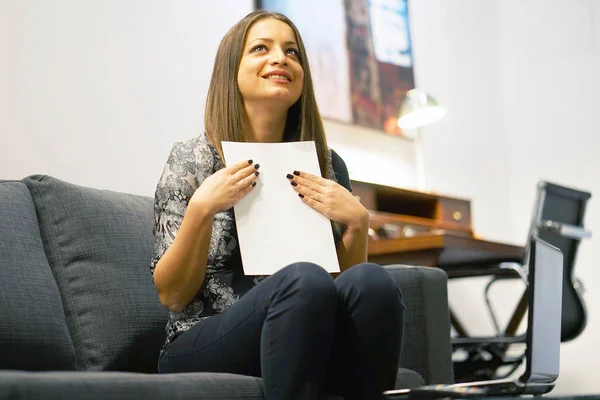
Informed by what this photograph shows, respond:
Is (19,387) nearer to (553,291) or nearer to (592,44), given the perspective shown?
(553,291)

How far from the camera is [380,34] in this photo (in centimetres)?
439

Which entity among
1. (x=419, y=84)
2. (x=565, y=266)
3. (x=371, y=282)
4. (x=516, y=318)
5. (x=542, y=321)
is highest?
(x=419, y=84)

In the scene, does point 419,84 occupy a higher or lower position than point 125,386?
higher

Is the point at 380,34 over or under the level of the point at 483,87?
over

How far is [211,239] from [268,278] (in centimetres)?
24

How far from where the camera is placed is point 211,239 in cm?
159

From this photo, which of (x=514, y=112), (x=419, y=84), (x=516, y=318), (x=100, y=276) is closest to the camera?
(x=100, y=276)

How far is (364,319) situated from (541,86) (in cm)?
416

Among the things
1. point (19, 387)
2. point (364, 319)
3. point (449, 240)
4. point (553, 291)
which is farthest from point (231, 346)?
point (449, 240)

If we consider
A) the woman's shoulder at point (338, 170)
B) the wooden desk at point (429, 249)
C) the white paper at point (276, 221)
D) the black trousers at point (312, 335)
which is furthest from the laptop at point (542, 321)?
the wooden desk at point (429, 249)

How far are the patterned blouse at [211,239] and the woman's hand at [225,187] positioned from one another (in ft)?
0.30

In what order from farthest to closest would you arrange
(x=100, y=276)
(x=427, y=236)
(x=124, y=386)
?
(x=427, y=236), (x=100, y=276), (x=124, y=386)

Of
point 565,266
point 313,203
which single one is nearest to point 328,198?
point 313,203

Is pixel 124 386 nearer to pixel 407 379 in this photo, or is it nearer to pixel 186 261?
→ pixel 186 261
